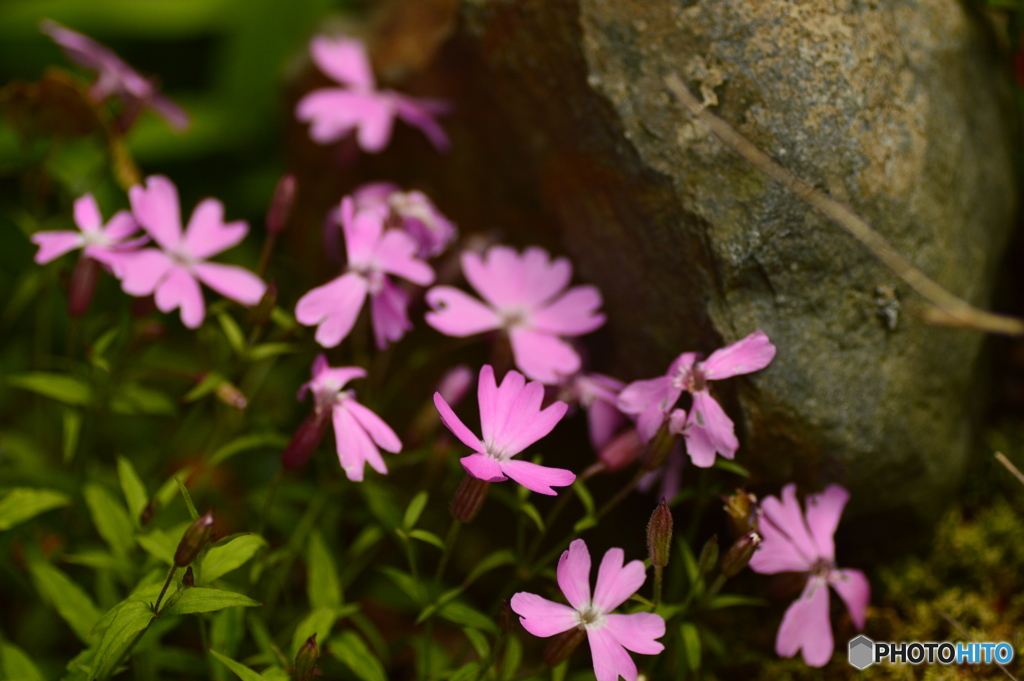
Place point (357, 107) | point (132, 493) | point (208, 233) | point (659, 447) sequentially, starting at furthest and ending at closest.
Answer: point (357, 107) < point (208, 233) < point (132, 493) < point (659, 447)

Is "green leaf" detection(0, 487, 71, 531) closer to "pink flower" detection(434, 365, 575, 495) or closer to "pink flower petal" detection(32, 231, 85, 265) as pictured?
"pink flower petal" detection(32, 231, 85, 265)

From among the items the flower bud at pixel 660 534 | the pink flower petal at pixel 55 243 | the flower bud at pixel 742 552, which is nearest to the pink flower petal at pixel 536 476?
the flower bud at pixel 660 534

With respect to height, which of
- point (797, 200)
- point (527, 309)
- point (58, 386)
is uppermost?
point (797, 200)

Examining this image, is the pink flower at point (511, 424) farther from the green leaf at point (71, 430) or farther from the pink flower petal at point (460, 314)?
the green leaf at point (71, 430)

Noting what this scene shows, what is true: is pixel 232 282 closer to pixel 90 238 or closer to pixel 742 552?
pixel 90 238

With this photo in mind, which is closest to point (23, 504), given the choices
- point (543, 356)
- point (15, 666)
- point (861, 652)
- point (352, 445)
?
point (15, 666)

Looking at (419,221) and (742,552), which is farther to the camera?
(419,221)

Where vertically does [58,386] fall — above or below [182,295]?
below

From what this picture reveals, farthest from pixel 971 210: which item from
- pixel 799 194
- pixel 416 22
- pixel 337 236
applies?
pixel 416 22
